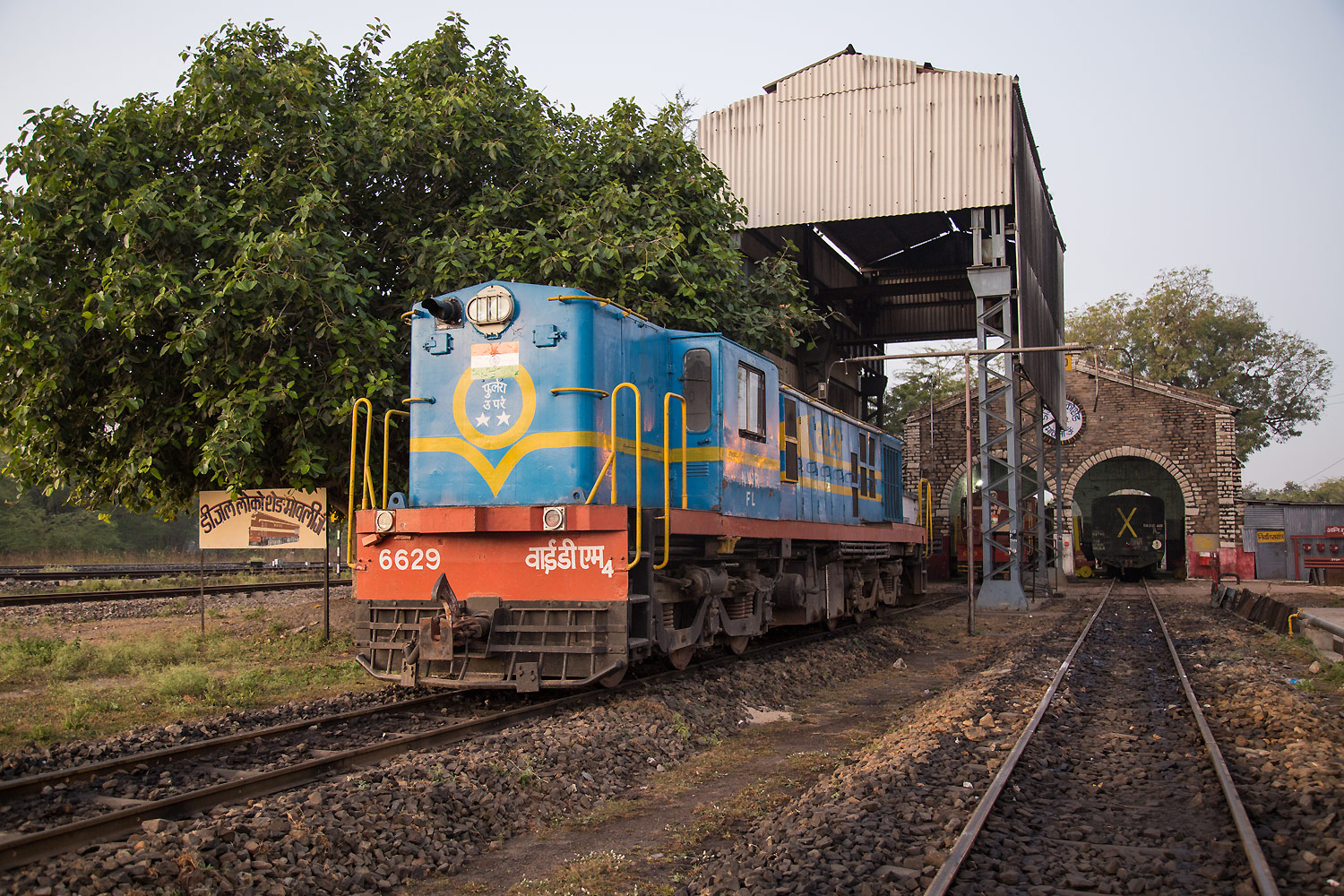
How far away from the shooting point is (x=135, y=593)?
56.4 ft

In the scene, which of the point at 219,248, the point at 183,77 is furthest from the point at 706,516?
the point at 183,77

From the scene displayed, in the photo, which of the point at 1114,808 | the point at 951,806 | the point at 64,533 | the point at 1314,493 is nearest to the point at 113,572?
the point at 64,533

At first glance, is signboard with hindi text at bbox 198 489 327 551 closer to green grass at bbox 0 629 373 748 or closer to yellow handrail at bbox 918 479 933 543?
green grass at bbox 0 629 373 748

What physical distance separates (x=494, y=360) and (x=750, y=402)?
9.17 ft

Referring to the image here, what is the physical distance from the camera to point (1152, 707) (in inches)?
333

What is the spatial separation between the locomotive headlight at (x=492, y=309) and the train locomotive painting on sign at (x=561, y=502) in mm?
15

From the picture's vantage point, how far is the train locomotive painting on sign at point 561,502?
7.31 meters

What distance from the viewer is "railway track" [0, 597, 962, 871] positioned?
4.39 metres

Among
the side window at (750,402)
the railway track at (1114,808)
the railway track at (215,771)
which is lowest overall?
the railway track at (1114,808)

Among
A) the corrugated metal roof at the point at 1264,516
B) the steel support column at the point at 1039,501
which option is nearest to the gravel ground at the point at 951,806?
the steel support column at the point at 1039,501

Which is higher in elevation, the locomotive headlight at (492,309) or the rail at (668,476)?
the locomotive headlight at (492,309)

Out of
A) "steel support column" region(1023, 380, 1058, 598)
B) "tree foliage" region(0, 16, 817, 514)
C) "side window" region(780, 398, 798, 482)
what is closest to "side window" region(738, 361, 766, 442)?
"side window" region(780, 398, 798, 482)

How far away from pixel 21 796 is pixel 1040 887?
506 centimetres

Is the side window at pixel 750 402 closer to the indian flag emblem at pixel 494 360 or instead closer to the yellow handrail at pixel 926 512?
the indian flag emblem at pixel 494 360
